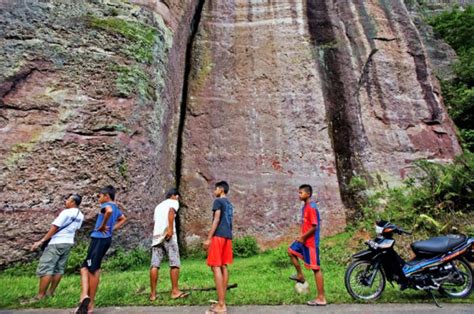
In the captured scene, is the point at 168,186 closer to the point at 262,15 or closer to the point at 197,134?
the point at 197,134

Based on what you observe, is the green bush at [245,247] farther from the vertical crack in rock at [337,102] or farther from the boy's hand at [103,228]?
the boy's hand at [103,228]

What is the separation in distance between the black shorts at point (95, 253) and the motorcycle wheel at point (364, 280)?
3277 mm

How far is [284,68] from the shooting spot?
12.8 meters

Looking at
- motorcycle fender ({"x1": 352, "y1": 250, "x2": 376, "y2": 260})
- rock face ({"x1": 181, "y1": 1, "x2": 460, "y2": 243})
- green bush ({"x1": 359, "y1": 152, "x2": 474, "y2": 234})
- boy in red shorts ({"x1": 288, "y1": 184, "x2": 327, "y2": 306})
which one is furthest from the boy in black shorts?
green bush ({"x1": 359, "y1": 152, "x2": 474, "y2": 234})

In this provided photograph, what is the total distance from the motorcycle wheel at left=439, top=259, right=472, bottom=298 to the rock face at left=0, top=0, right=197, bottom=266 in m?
5.94

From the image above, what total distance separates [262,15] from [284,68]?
263cm

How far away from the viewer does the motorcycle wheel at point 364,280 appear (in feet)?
16.8

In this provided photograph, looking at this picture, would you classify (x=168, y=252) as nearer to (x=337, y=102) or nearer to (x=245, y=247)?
(x=245, y=247)

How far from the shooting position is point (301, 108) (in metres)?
12.1

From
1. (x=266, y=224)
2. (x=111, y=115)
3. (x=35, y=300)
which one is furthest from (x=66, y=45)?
(x=266, y=224)

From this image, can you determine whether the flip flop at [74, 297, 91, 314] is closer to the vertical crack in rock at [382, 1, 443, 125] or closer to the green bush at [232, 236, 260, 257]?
the green bush at [232, 236, 260, 257]

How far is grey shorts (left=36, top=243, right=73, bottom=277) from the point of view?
522 centimetres

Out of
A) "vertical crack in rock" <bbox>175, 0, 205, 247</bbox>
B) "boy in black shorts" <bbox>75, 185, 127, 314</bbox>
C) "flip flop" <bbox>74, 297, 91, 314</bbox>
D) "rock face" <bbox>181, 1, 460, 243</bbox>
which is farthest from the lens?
"vertical crack in rock" <bbox>175, 0, 205, 247</bbox>

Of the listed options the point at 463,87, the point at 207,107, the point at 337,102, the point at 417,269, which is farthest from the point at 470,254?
the point at 463,87
